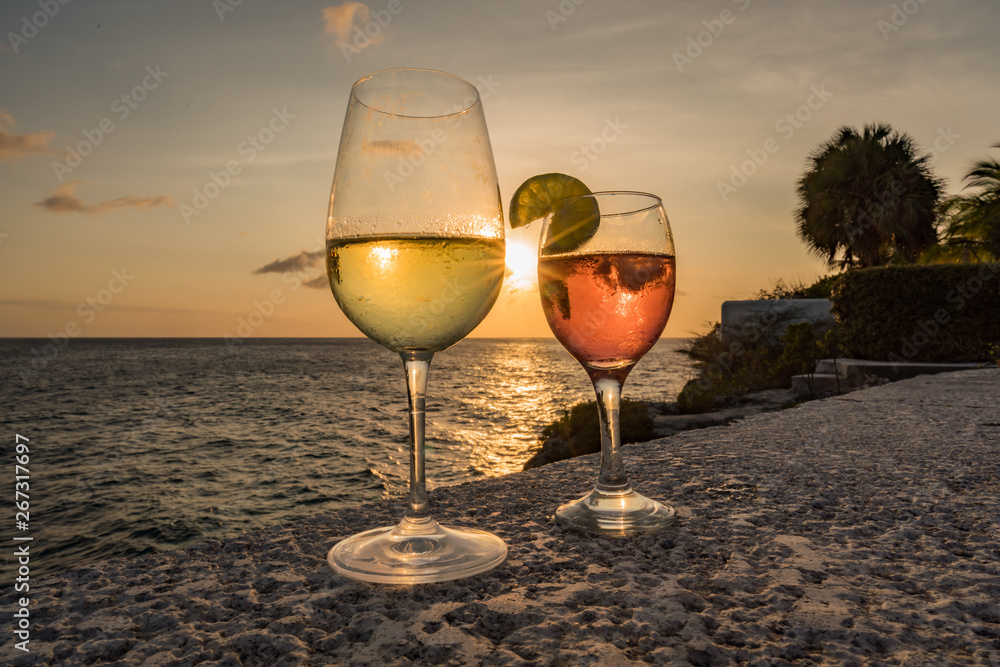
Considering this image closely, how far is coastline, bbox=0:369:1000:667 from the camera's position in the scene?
2.89 feet

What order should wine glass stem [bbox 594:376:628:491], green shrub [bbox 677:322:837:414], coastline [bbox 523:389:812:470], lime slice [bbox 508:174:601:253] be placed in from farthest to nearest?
green shrub [bbox 677:322:837:414] < coastline [bbox 523:389:812:470] < lime slice [bbox 508:174:601:253] < wine glass stem [bbox 594:376:628:491]

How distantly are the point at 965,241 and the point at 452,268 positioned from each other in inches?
1357

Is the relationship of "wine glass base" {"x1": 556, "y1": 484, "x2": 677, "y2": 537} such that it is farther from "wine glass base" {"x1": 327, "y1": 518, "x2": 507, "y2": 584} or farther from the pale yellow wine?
the pale yellow wine

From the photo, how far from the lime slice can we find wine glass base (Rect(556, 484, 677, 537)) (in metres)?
0.71

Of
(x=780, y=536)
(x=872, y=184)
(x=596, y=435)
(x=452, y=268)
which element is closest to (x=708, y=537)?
(x=780, y=536)

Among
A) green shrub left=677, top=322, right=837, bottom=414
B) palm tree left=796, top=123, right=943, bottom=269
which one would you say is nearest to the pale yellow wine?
green shrub left=677, top=322, right=837, bottom=414

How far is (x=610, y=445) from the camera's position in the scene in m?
1.61

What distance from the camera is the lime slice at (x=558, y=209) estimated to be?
5.61 ft

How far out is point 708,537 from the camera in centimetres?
136

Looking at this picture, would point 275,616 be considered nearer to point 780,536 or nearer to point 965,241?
point 780,536

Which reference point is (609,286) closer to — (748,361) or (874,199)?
(748,361)

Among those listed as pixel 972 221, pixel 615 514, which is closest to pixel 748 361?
pixel 615 514

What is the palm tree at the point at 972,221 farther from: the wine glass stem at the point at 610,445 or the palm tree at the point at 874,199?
the wine glass stem at the point at 610,445

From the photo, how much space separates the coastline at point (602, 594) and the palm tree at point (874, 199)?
29.7 meters
